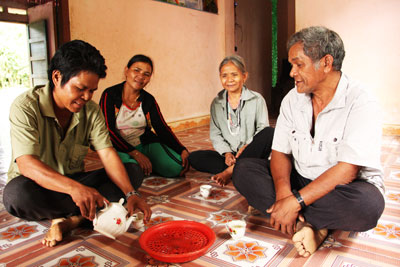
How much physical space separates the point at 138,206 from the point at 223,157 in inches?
47.8

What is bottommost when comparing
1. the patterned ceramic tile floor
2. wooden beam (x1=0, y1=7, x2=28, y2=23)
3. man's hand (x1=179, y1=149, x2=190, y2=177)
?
the patterned ceramic tile floor

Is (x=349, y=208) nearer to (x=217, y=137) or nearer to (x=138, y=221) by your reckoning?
(x=138, y=221)

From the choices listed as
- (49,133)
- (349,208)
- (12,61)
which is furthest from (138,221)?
(12,61)

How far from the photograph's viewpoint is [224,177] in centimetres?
247

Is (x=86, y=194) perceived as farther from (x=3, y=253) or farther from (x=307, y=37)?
(x=307, y=37)

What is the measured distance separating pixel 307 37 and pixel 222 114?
1227 mm

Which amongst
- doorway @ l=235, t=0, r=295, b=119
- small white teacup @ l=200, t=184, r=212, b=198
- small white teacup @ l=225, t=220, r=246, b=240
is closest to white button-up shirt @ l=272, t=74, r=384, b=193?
small white teacup @ l=225, t=220, r=246, b=240

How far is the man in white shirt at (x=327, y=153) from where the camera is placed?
4.52 feet

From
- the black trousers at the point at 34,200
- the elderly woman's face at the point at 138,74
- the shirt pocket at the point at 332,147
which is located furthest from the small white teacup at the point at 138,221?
the elderly woman's face at the point at 138,74

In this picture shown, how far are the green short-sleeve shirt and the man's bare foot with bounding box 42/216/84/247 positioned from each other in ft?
0.82

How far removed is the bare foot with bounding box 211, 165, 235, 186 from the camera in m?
2.45

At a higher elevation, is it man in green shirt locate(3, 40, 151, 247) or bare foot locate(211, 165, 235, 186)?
man in green shirt locate(3, 40, 151, 247)

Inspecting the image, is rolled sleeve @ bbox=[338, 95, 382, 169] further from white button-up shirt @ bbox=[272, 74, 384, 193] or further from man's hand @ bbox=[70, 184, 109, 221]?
man's hand @ bbox=[70, 184, 109, 221]

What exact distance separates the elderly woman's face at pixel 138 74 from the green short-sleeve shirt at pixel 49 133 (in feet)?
2.35
